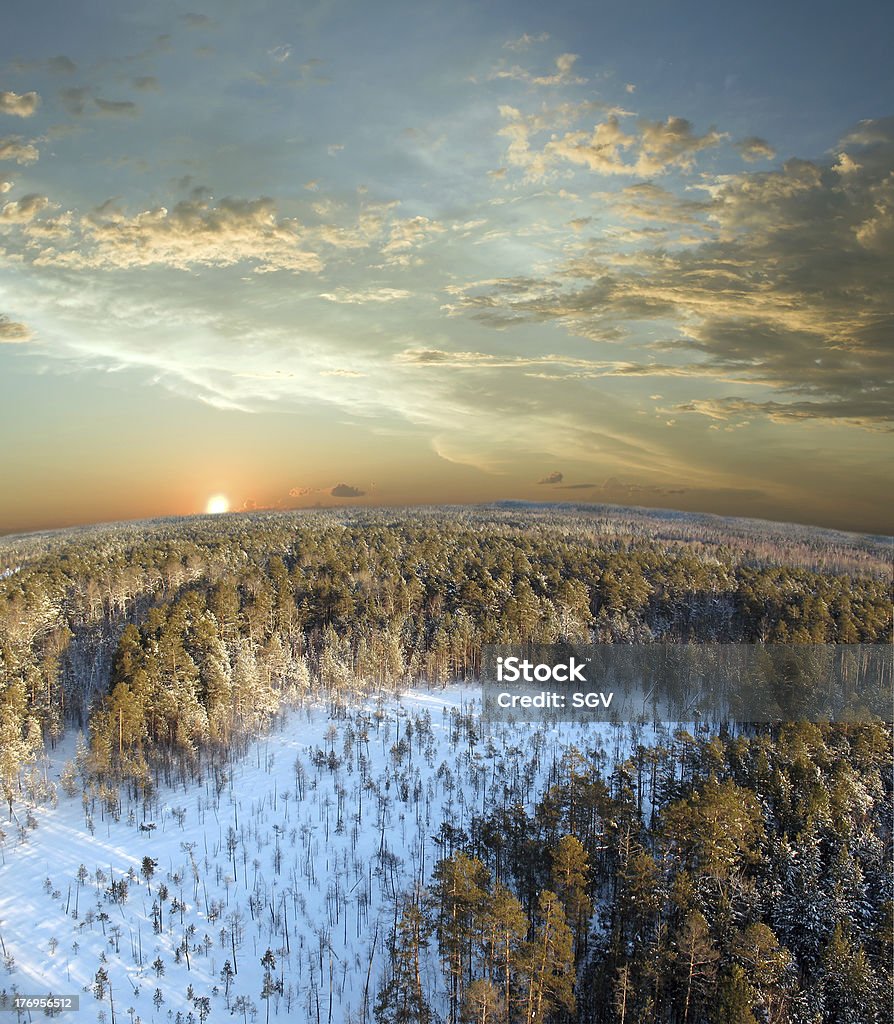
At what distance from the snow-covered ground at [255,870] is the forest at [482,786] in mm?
268

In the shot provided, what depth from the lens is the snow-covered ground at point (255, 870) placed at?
3012 centimetres

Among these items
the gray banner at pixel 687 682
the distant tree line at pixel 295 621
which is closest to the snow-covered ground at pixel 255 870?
the distant tree line at pixel 295 621

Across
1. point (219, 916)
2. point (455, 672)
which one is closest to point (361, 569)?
point (455, 672)

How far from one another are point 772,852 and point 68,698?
57.9m

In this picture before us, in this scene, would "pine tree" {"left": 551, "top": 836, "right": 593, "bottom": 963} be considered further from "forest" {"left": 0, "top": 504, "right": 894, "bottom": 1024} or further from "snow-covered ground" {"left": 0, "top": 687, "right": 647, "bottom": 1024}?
"snow-covered ground" {"left": 0, "top": 687, "right": 647, "bottom": 1024}

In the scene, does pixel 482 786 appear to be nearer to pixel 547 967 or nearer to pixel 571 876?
pixel 571 876

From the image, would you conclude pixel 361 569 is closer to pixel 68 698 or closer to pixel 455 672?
pixel 455 672

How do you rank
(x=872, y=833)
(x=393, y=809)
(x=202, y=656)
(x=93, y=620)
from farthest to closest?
1. (x=93, y=620)
2. (x=202, y=656)
3. (x=393, y=809)
4. (x=872, y=833)

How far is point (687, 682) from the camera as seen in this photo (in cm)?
6869

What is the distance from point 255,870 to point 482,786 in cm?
1666

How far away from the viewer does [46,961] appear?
30734 millimetres

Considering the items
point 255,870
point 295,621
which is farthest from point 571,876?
point 295,621

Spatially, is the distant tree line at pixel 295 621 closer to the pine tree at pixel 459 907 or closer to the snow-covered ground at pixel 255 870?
the snow-covered ground at pixel 255 870

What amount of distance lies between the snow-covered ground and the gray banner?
1003 centimetres
